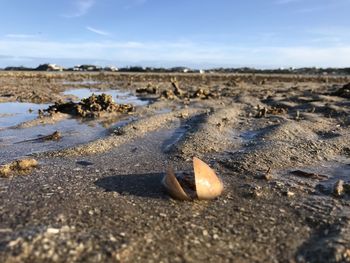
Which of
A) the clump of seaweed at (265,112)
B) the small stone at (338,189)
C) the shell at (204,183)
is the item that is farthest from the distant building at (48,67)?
the small stone at (338,189)

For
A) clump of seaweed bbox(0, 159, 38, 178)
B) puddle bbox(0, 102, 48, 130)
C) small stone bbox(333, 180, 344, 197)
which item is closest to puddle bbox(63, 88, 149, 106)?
puddle bbox(0, 102, 48, 130)

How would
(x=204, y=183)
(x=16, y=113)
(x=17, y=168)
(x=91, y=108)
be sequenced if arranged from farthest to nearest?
(x=16, y=113)
(x=91, y=108)
(x=17, y=168)
(x=204, y=183)

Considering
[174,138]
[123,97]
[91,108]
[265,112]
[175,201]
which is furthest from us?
[123,97]

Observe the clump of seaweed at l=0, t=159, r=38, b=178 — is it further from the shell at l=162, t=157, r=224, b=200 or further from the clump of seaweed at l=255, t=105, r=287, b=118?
the clump of seaweed at l=255, t=105, r=287, b=118

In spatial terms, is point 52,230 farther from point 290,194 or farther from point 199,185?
point 290,194

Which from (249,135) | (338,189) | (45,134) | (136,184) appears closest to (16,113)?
(45,134)

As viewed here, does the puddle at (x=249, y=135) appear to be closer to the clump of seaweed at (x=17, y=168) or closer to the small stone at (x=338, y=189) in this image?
the small stone at (x=338, y=189)
